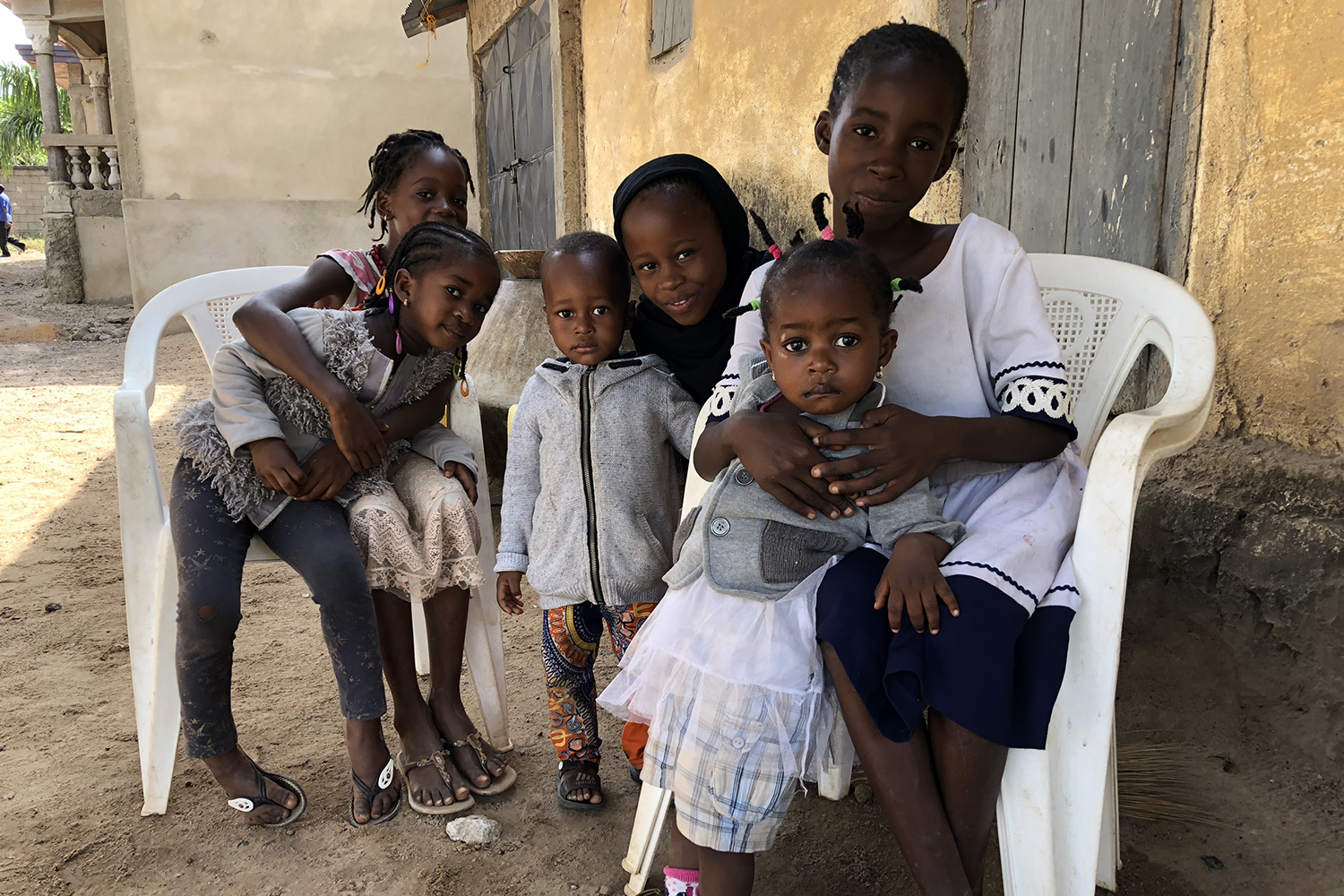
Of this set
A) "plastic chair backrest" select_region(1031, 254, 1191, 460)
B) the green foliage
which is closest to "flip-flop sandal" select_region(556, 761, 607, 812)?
"plastic chair backrest" select_region(1031, 254, 1191, 460)

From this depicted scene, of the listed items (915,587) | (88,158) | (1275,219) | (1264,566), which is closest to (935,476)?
(915,587)

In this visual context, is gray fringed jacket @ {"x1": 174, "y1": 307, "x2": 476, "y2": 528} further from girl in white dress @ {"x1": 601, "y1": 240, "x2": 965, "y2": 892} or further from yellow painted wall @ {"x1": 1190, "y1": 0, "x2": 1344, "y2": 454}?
yellow painted wall @ {"x1": 1190, "y1": 0, "x2": 1344, "y2": 454}

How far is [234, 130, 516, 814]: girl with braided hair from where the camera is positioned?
188 cm

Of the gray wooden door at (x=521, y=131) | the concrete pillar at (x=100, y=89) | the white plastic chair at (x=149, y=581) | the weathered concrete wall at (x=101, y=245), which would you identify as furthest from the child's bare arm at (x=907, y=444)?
the concrete pillar at (x=100, y=89)

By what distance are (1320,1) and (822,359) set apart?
1191 mm

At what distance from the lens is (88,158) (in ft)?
38.4

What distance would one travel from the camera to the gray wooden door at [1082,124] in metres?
2.03

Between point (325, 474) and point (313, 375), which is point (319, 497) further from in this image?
point (313, 375)

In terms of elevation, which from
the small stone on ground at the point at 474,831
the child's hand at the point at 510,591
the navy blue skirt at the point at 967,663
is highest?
the navy blue skirt at the point at 967,663

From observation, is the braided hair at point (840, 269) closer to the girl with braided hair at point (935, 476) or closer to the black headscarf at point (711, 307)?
the girl with braided hair at point (935, 476)

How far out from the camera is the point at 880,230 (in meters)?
1.66

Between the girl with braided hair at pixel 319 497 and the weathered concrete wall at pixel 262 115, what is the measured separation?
27.9ft

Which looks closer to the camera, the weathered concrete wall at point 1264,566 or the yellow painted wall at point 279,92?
the weathered concrete wall at point 1264,566

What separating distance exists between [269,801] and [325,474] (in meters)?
0.66
